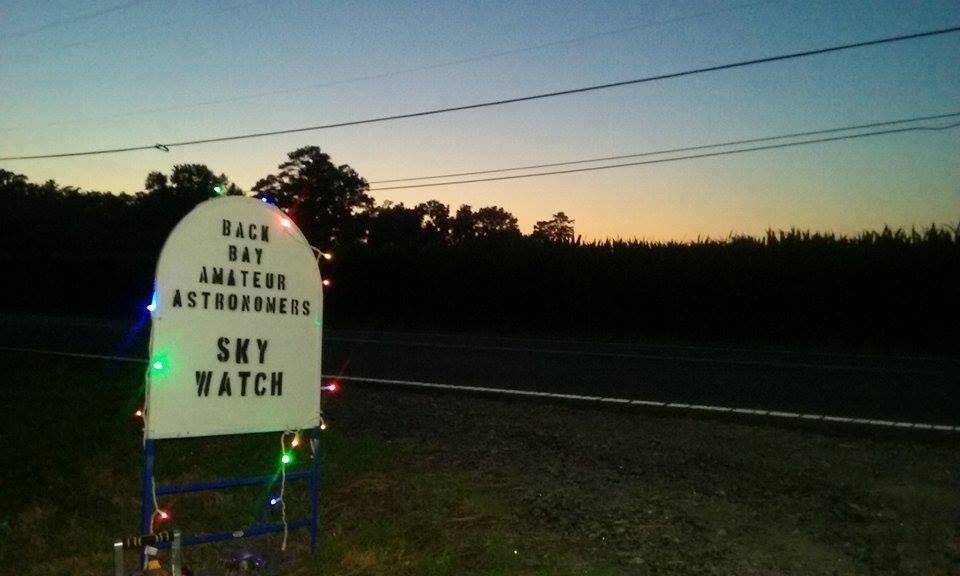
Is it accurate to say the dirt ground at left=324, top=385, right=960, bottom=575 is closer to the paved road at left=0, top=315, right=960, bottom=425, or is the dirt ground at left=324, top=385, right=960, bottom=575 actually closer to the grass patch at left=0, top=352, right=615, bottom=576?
the grass patch at left=0, top=352, right=615, bottom=576

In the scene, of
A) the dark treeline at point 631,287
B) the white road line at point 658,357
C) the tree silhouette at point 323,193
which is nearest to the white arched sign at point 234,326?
the white road line at point 658,357

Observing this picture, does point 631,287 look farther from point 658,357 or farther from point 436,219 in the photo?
point 436,219

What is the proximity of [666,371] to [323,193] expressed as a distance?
44.5m

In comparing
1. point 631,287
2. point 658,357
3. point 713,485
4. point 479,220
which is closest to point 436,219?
point 479,220

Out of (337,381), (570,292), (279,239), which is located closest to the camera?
(279,239)

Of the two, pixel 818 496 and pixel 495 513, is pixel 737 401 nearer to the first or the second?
pixel 818 496

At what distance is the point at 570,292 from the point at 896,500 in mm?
27550

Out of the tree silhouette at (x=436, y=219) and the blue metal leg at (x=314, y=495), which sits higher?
the tree silhouette at (x=436, y=219)

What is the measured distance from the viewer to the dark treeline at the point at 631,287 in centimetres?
2777

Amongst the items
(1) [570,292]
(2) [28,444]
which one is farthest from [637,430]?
(1) [570,292]

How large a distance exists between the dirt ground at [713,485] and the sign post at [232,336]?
1929 millimetres

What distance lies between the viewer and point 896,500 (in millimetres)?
6547

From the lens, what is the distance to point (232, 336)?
5.20m

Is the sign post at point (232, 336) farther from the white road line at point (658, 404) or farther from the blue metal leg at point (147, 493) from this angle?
the white road line at point (658, 404)
